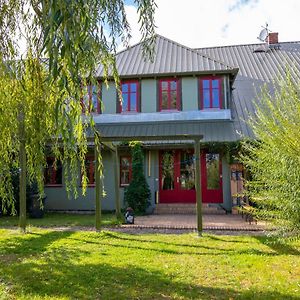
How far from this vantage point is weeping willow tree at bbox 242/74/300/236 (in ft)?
20.6

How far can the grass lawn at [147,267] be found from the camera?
196 inches

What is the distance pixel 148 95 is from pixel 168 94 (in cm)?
A: 91

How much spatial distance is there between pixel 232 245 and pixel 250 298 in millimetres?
3401

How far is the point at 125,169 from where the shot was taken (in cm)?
1647

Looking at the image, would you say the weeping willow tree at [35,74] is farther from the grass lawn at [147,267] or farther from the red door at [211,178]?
the red door at [211,178]

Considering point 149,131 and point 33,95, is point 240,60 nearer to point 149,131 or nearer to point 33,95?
point 149,131

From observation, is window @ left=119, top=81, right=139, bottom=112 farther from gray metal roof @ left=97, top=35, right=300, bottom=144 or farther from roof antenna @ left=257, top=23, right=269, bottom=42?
roof antenna @ left=257, top=23, right=269, bottom=42

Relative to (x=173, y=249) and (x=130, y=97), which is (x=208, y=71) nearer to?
(x=130, y=97)

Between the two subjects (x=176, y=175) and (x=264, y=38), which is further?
(x=264, y=38)

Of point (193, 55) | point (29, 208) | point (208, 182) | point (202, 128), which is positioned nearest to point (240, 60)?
point (193, 55)

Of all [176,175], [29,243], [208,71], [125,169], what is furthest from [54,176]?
[29,243]

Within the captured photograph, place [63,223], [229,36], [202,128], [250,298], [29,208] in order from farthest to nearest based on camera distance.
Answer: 1. [229,36]
2. [202,128]
3. [29,208]
4. [63,223]
5. [250,298]

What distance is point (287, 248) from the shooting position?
25.6ft

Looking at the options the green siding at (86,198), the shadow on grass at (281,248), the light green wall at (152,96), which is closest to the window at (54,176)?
the green siding at (86,198)
